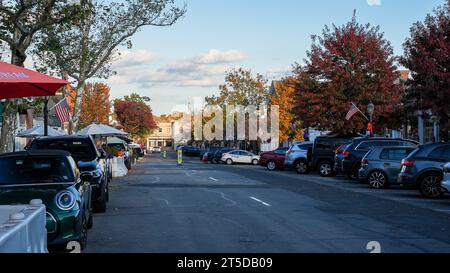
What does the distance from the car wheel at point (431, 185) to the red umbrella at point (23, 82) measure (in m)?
12.2

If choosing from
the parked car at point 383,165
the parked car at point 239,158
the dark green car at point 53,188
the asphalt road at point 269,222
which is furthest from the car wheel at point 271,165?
the dark green car at point 53,188

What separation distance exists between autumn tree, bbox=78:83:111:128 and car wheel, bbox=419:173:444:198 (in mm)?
45117

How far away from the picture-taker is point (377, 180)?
24.2 meters

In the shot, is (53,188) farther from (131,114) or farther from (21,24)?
(131,114)

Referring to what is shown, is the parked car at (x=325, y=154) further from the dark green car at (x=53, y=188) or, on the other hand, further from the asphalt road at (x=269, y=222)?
the dark green car at (x=53, y=188)

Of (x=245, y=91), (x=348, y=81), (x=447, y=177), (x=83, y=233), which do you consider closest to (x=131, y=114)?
(x=245, y=91)

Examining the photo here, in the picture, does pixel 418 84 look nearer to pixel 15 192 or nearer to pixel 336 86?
pixel 336 86

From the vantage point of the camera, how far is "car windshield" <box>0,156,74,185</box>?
11.1 meters

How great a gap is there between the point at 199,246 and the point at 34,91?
358cm

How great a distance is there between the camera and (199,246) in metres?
10.5

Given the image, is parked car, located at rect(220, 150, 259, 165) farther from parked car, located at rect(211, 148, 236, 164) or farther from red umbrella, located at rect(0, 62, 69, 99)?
red umbrella, located at rect(0, 62, 69, 99)
